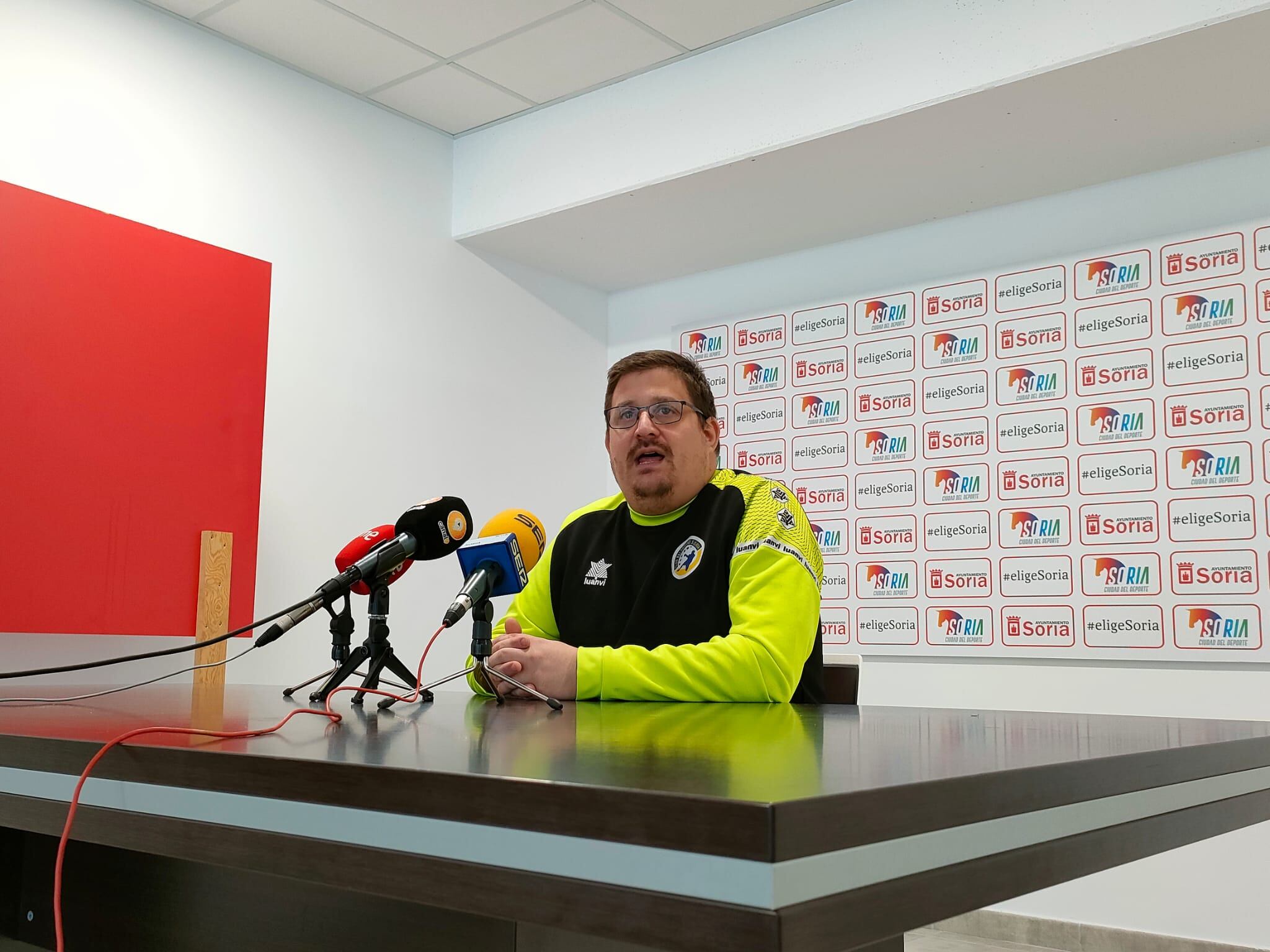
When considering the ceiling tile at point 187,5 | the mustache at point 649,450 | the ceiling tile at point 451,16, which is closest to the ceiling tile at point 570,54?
the ceiling tile at point 451,16

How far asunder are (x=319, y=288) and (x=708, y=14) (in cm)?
155

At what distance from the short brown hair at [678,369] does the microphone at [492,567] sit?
1.75 feet

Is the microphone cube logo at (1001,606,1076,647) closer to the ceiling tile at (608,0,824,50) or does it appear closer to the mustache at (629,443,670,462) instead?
the ceiling tile at (608,0,824,50)

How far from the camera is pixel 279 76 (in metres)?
3.72

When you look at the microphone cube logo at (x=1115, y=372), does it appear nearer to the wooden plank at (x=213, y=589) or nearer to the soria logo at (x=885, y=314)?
the soria logo at (x=885, y=314)

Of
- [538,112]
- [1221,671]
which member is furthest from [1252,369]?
[538,112]

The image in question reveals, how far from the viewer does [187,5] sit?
11.1ft

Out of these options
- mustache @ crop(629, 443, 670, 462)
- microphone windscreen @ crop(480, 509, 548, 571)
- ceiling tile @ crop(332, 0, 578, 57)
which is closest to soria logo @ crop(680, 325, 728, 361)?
ceiling tile @ crop(332, 0, 578, 57)

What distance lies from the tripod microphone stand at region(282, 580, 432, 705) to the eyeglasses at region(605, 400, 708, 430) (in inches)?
25.3

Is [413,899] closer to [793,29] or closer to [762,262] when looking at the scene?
[793,29]

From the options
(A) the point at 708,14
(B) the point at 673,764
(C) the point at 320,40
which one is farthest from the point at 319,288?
(B) the point at 673,764

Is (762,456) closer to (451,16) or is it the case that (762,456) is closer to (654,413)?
(451,16)

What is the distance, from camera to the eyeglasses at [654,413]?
6.31 ft

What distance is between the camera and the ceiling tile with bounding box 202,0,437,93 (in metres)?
3.41
